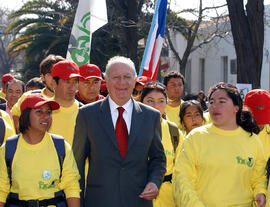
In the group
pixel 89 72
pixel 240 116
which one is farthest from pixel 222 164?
pixel 89 72

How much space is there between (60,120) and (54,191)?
1209mm

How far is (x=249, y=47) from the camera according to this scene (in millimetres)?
10758

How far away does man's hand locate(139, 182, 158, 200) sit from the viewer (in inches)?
153

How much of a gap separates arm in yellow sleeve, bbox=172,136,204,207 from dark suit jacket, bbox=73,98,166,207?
162 millimetres

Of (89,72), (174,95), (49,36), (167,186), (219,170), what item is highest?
(49,36)

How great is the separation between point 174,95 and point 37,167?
3231mm

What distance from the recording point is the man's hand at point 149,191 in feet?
12.8

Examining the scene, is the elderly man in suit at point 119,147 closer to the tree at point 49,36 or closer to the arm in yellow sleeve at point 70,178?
the arm in yellow sleeve at point 70,178

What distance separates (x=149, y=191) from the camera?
389 cm

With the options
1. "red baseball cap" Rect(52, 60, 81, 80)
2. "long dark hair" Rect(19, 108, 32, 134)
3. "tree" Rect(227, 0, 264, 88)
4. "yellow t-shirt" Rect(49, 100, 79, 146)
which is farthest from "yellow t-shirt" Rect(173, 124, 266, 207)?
"tree" Rect(227, 0, 264, 88)

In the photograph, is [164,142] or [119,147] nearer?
[119,147]

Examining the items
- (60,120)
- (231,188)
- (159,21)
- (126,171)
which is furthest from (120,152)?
(159,21)

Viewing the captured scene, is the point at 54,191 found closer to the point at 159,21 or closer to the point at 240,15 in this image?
the point at 159,21

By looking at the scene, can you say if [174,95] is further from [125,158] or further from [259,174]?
[125,158]
